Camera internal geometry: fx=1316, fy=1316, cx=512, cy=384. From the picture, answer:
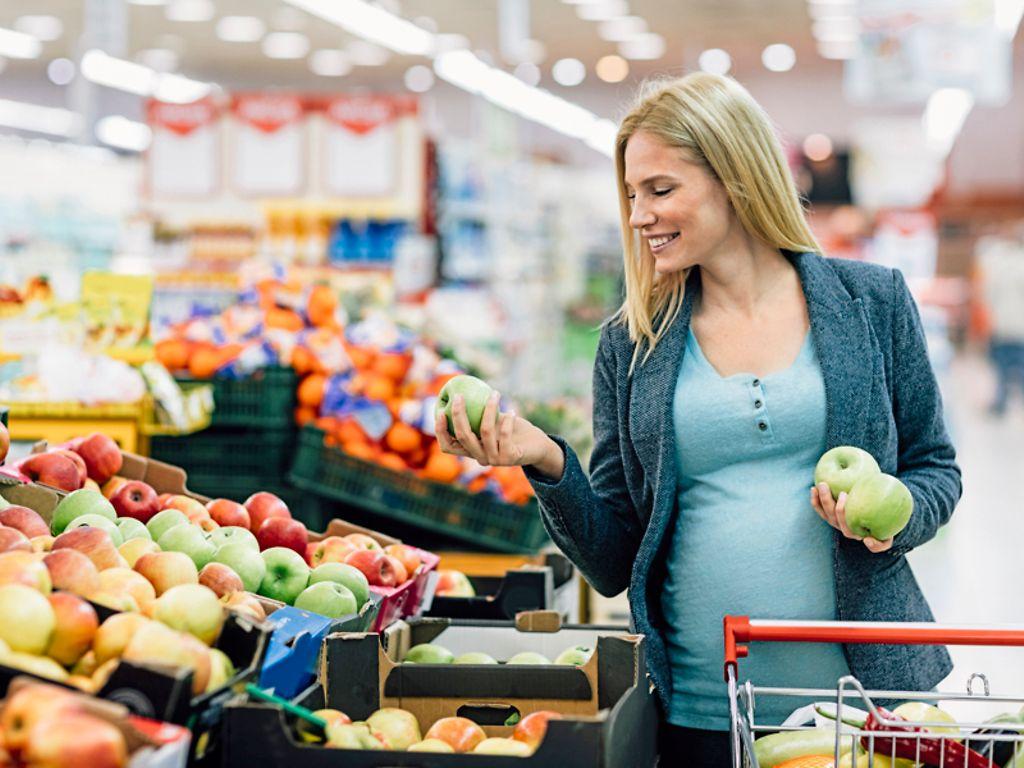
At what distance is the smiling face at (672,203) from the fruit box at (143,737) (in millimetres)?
1165

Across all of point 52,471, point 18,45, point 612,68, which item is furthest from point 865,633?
point 612,68

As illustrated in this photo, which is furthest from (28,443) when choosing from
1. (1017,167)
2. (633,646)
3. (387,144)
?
(1017,167)

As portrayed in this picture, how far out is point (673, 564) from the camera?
224 centimetres

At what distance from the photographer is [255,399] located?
167 inches

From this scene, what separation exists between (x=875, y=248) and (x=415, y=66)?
379 inches

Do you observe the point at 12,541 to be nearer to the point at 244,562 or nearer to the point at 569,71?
the point at 244,562

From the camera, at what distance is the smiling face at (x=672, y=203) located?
216 cm

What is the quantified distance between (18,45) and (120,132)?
156 inches

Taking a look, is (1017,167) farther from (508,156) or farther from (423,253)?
(423,253)

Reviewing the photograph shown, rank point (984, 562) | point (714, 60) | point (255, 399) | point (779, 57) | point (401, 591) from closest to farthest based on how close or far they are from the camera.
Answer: point (401, 591) < point (255, 399) < point (984, 562) < point (714, 60) < point (779, 57)

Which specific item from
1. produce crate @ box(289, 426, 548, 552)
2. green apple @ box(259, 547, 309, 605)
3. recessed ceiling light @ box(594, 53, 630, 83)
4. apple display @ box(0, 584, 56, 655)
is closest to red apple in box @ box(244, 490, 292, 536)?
green apple @ box(259, 547, 309, 605)

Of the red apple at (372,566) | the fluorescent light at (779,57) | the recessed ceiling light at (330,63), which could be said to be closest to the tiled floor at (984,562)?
the red apple at (372,566)

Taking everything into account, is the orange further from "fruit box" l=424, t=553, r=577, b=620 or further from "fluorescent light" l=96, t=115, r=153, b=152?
"fluorescent light" l=96, t=115, r=153, b=152

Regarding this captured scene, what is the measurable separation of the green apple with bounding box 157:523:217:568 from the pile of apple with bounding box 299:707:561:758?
A: 0.45m
